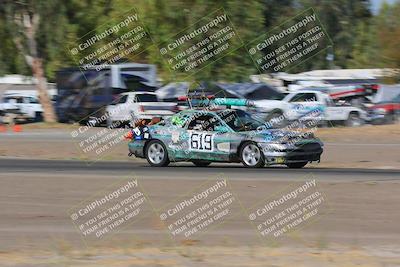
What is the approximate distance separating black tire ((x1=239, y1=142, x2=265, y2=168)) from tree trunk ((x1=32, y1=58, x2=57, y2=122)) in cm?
1961

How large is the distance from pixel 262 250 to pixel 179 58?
1074 inches

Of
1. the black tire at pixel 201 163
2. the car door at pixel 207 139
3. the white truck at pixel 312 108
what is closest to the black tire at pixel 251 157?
the car door at pixel 207 139

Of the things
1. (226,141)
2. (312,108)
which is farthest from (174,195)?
(312,108)

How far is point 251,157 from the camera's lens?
20281mm

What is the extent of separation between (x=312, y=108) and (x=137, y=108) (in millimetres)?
7310

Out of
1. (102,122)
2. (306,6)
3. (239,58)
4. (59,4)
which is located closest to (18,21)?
(59,4)

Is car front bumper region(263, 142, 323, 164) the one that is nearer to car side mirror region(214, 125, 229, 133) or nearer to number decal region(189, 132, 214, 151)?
car side mirror region(214, 125, 229, 133)

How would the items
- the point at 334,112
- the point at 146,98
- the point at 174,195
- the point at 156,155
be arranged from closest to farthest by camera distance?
the point at 174,195 < the point at 156,155 < the point at 334,112 < the point at 146,98

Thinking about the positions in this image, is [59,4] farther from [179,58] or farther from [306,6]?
[306,6]

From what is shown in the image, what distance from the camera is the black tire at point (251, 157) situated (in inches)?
790

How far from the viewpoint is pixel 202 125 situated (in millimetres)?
20500

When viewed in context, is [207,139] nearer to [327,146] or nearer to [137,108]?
[327,146]

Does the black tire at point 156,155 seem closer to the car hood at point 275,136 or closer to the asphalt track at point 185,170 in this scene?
the asphalt track at point 185,170

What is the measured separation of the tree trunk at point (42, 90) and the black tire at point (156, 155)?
17.8 metres
